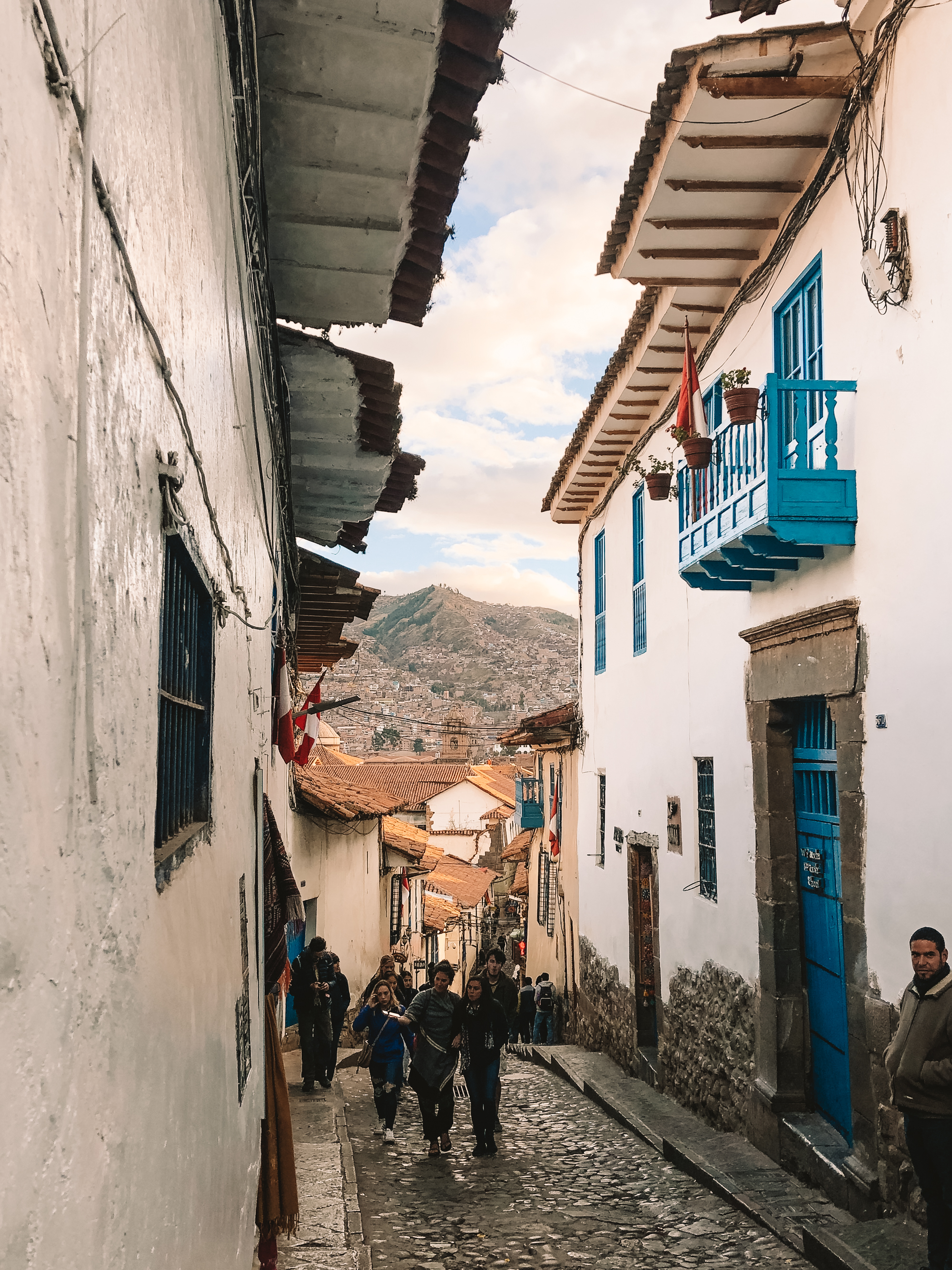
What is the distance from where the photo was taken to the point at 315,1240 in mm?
5816

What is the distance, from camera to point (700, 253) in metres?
8.52

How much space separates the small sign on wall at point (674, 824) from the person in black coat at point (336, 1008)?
13.0 feet

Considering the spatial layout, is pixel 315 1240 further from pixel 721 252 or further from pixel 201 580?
pixel 721 252

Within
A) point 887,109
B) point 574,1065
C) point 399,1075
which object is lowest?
point 574,1065

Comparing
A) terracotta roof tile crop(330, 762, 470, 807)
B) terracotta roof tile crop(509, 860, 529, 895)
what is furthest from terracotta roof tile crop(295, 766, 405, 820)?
terracotta roof tile crop(330, 762, 470, 807)

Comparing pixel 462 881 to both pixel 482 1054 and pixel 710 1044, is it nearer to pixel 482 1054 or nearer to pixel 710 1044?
pixel 710 1044

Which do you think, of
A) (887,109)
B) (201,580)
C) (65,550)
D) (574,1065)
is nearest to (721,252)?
(887,109)

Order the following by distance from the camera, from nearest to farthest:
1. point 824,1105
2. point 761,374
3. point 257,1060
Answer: point 257,1060 < point 824,1105 < point 761,374

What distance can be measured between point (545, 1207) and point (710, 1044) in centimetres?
287

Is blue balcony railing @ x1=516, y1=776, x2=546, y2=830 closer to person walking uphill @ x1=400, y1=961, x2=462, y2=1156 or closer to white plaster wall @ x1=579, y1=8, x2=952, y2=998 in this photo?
white plaster wall @ x1=579, y1=8, x2=952, y2=998

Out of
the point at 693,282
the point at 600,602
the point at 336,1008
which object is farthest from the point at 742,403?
the point at 600,602

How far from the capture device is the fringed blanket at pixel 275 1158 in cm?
488

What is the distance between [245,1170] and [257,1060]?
0.76 m

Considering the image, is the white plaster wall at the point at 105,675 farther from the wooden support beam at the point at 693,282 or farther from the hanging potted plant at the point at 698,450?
the wooden support beam at the point at 693,282
